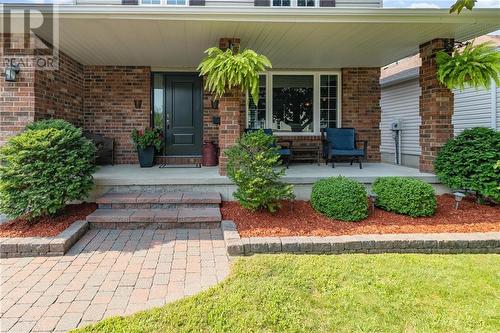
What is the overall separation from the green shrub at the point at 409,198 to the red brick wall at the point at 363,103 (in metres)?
3.72

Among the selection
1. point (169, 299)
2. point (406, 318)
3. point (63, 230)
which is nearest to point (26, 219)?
point (63, 230)

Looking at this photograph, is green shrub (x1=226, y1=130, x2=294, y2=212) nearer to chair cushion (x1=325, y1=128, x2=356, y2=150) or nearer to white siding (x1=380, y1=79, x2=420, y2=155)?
chair cushion (x1=325, y1=128, x2=356, y2=150)

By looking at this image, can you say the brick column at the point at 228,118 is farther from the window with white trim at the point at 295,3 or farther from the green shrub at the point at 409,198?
the window with white trim at the point at 295,3

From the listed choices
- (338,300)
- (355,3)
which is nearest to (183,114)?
(355,3)

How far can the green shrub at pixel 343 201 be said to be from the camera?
4.27m

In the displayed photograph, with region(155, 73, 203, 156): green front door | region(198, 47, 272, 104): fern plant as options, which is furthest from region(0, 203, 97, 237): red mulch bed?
region(155, 73, 203, 156): green front door

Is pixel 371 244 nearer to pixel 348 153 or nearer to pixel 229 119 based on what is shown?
pixel 229 119

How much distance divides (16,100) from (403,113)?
28.5ft

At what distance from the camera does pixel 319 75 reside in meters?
8.17

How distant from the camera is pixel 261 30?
5180 millimetres

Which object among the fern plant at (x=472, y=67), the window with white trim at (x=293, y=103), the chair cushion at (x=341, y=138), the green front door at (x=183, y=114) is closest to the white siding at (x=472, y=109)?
the fern plant at (x=472, y=67)

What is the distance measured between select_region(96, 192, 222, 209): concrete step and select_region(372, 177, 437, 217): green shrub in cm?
242

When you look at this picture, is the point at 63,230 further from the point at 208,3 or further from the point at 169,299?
the point at 208,3

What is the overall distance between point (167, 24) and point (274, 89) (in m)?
3.76
